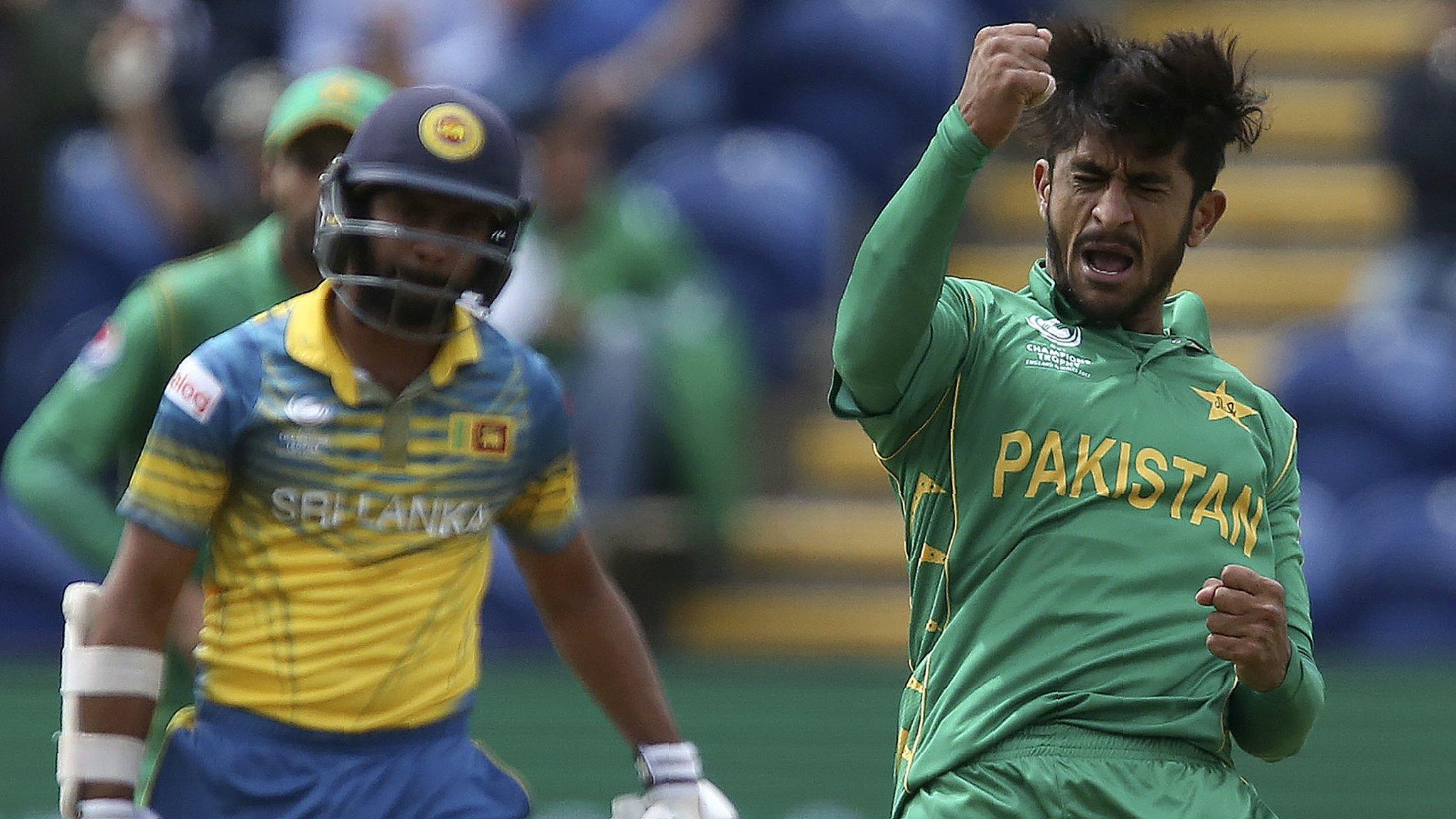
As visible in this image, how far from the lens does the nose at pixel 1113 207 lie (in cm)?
334

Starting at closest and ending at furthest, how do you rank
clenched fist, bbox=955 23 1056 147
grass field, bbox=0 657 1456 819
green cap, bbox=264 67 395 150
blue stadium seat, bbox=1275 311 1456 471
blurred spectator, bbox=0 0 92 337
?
clenched fist, bbox=955 23 1056 147, green cap, bbox=264 67 395 150, grass field, bbox=0 657 1456 819, blue stadium seat, bbox=1275 311 1456 471, blurred spectator, bbox=0 0 92 337

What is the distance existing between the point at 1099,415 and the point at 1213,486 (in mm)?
192

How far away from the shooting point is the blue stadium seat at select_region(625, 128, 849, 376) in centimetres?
1062

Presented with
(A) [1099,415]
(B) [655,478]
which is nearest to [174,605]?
(A) [1099,415]

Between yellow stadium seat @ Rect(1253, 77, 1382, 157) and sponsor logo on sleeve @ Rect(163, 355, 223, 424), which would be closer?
sponsor logo on sleeve @ Rect(163, 355, 223, 424)

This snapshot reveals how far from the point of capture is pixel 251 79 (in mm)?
8969

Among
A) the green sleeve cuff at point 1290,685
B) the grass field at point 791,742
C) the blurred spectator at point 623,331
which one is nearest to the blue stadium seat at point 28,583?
the grass field at point 791,742

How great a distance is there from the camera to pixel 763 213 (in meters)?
10.6

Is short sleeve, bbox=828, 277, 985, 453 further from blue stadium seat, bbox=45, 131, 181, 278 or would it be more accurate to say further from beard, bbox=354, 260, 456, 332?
blue stadium seat, bbox=45, 131, 181, 278

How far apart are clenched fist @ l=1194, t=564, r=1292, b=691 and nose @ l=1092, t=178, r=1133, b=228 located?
0.52 metres

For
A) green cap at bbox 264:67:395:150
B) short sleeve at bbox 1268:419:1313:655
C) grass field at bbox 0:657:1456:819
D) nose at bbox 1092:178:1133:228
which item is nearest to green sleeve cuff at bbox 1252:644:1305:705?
short sleeve at bbox 1268:419:1313:655

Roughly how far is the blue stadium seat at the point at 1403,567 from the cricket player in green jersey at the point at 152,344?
610 cm

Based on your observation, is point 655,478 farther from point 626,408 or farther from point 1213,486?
point 1213,486

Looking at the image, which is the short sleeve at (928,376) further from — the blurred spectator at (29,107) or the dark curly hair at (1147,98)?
the blurred spectator at (29,107)
